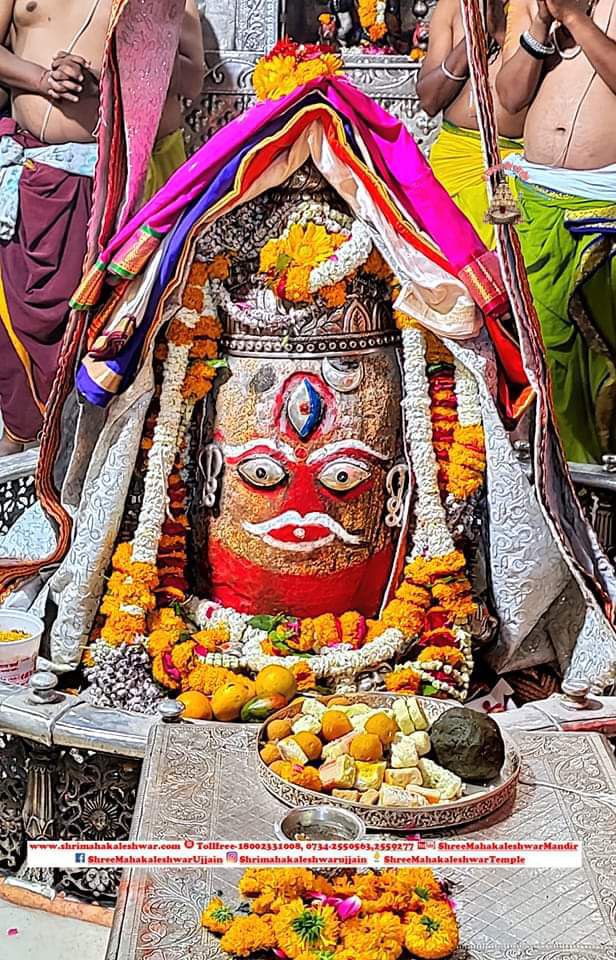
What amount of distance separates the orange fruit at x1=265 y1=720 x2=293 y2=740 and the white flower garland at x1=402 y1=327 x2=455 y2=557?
90cm

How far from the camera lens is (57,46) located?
5.25 m

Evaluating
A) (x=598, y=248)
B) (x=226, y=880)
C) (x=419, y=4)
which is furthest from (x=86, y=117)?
(x=226, y=880)

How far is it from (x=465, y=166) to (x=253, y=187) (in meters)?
2.03

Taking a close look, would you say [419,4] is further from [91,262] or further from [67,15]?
[91,262]

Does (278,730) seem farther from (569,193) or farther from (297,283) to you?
(569,193)

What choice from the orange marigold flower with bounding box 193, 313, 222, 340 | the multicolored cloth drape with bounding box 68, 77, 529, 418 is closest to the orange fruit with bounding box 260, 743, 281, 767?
the multicolored cloth drape with bounding box 68, 77, 529, 418

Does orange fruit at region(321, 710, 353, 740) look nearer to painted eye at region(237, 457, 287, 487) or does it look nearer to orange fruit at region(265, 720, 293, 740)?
orange fruit at region(265, 720, 293, 740)

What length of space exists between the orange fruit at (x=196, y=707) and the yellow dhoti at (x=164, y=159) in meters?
2.68

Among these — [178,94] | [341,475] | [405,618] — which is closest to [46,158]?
[178,94]

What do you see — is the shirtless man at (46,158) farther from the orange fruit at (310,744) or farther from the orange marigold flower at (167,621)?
the orange fruit at (310,744)

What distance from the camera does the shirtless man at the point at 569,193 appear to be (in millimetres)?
4773

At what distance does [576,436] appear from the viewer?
499 cm

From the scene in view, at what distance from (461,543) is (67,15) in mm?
2938

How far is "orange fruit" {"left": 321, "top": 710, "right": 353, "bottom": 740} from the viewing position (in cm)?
276
